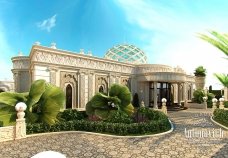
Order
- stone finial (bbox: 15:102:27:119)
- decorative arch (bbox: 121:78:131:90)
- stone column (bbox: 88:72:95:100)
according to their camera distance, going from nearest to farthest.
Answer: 1. stone finial (bbox: 15:102:27:119)
2. stone column (bbox: 88:72:95:100)
3. decorative arch (bbox: 121:78:131:90)

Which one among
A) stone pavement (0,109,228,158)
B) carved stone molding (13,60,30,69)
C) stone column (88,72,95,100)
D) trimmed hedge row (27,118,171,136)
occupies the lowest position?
stone pavement (0,109,228,158)

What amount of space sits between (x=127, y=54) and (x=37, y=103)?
818 inches

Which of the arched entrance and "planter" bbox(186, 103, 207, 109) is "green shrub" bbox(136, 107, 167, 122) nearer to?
the arched entrance

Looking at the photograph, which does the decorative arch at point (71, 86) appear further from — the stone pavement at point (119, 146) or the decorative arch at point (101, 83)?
the stone pavement at point (119, 146)

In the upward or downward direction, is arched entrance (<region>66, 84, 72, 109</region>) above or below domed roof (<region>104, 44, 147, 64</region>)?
below

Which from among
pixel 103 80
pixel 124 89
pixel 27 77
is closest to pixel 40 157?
pixel 124 89

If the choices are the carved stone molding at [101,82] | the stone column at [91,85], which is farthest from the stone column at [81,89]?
the carved stone molding at [101,82]

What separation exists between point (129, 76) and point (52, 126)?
53.3ft

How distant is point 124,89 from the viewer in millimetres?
14562

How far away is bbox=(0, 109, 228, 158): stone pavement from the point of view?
7.74 metres

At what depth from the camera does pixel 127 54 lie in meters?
31.0

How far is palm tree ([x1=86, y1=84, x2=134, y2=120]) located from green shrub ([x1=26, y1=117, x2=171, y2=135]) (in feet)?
5.26

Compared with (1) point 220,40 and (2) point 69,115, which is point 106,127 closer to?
(2) point 69,115

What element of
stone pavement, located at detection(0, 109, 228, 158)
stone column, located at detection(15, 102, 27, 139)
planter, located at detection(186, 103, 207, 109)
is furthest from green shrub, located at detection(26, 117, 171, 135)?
planter, located at detection(186, 103, 207, 109)
